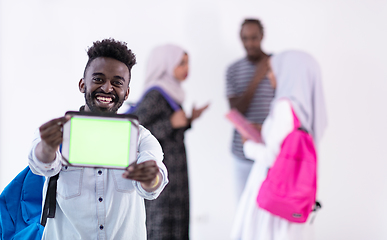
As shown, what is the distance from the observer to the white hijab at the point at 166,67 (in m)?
1.87

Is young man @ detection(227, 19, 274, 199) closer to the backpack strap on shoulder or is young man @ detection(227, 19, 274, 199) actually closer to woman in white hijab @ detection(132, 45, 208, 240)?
woman in white hijab @ detection(132, 45, 208, 240)

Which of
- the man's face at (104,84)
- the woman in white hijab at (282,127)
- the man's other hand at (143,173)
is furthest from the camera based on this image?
the woman in white hijab at (282,127)

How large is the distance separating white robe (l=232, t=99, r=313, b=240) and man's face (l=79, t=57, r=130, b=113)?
1035 mm

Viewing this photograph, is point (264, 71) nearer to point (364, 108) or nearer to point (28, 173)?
point (364, 108)

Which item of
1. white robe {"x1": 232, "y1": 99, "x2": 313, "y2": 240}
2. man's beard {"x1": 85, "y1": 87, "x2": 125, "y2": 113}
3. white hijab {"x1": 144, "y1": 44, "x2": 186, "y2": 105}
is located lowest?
white robe {"x1": 232, "y1": 99, "x2": 313, "y2": 240}

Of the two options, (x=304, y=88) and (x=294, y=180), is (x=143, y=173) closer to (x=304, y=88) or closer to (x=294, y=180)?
(x=294, y=180)

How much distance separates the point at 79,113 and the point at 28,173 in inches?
12.5

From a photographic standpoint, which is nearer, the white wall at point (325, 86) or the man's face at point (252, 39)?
the man's face at point (252, 39)

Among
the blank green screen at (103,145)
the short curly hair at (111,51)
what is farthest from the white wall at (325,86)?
the blank green screen at (103,145)

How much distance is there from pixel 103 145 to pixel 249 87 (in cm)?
165

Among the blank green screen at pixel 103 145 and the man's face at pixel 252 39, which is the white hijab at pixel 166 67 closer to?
the man's face at pixel 252 39

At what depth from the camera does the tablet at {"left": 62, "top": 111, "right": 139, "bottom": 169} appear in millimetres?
535

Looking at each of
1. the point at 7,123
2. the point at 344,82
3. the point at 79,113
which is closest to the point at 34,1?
the point at 7,123

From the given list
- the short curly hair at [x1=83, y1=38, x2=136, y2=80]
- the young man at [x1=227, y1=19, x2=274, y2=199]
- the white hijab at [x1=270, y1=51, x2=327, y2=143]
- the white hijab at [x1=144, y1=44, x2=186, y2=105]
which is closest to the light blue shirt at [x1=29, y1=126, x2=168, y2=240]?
the short curly hair at [x1=83, y1=38, x2=136, y2=80]
